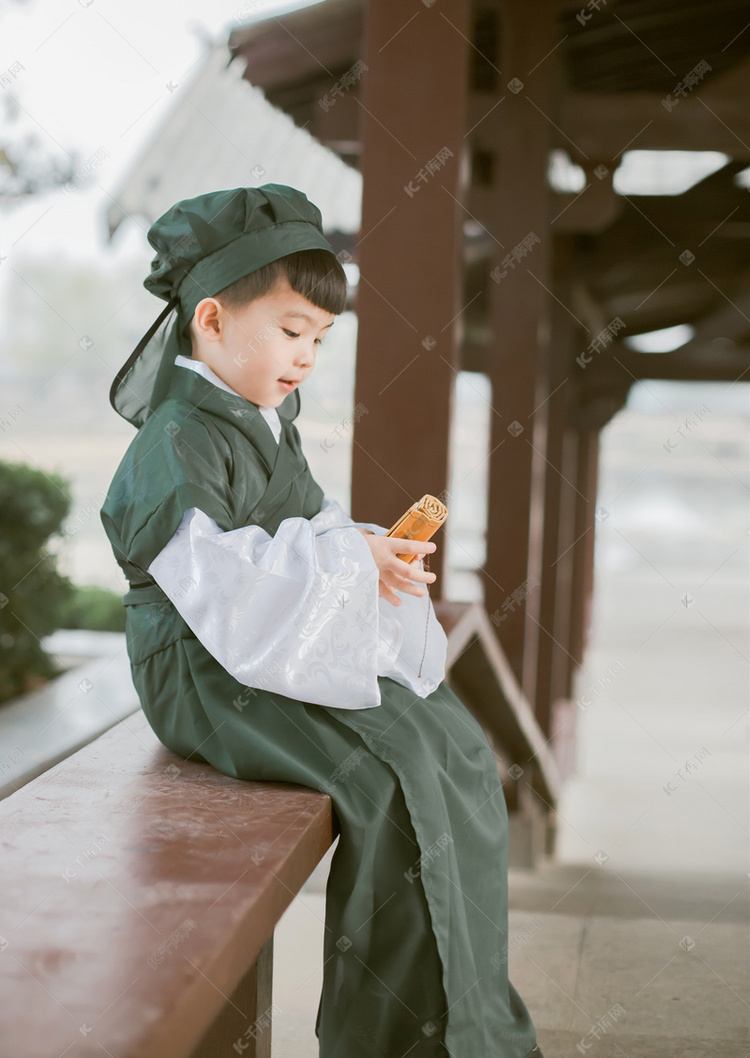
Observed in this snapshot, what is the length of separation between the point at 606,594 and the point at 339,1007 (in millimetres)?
18425

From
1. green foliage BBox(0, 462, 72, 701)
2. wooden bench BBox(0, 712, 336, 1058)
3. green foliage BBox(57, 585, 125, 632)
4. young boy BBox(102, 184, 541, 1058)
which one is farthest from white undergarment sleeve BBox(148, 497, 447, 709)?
green foliage BBox(57, 585, 125, 632)

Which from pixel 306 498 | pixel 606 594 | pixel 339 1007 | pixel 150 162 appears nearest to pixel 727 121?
pixel 150 162

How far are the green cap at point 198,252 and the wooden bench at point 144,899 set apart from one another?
0.53 meters

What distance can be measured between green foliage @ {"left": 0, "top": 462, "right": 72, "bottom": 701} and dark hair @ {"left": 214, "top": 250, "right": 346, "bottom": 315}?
→ 11.6 ft

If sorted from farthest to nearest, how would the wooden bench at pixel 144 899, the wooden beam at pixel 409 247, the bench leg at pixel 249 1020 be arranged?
the wooden beam at pixel 409 247 → the bench leg at pixel 249 1020 → the wooden bench at pixel 144 899

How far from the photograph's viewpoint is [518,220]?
3.63 metres

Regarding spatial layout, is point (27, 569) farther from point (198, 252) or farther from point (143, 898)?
point (143, 898)

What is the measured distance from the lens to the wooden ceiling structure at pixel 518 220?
2059mm

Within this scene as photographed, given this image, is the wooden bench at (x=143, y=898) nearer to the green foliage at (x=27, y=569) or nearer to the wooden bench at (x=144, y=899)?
the wooden bench at (x=144, y=899)

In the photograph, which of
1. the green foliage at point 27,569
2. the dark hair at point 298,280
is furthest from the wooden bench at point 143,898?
the green foliage at point 27,569

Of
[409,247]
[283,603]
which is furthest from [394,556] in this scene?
[409,247]

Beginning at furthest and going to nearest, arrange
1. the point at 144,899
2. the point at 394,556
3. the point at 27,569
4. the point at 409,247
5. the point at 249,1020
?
the point at 27,569 < the point at 409,247 < the point at 394,556 < the point at 249,1020 < the point at 144,899

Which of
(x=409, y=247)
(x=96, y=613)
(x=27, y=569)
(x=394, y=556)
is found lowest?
(x=96, y=613)

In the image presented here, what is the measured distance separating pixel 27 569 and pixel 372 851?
3.81m
